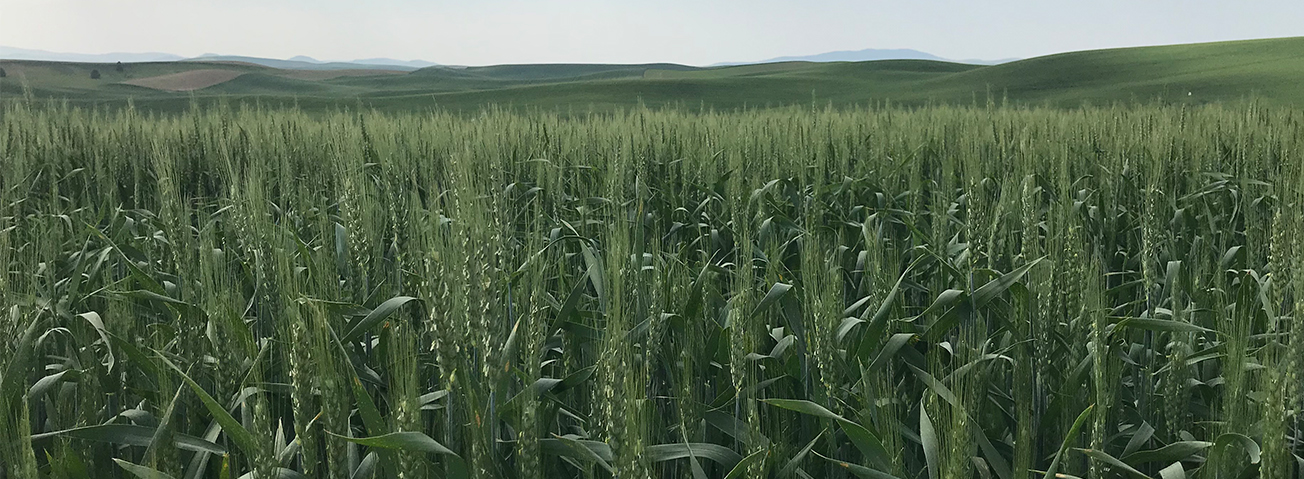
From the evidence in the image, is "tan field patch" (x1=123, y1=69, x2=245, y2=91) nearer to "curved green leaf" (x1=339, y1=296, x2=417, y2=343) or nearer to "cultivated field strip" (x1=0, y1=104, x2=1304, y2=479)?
"cultivated field strip" (x1=0, y1=104, x2=1304, y2=479)

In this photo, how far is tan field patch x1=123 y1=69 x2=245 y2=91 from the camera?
42500mm

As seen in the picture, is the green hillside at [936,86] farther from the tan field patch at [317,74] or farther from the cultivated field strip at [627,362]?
the cultivated field strip at [627,362]

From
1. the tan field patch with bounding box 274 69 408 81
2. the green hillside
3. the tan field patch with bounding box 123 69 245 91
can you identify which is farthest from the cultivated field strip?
the tan field patch with bounding box 274 69 408 81

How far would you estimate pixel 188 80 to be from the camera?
46.0m

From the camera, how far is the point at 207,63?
5256 cm

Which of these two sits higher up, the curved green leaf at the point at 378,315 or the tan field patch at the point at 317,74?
the tan field patch at the point at 317,74

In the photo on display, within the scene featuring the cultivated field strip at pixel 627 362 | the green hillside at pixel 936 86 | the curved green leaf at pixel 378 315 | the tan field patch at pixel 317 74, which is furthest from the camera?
the tan field patch at pixel 317 74

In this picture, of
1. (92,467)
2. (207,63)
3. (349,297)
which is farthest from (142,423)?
(207,63)

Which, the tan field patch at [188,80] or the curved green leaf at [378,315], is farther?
the tan field patch at [188,80]

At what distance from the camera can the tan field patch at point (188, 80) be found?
42.5 m

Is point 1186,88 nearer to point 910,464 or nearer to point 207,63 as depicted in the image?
point 910,464

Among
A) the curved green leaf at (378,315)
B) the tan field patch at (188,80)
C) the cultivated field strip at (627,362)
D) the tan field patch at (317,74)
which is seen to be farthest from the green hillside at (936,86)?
the curved green leaf at (378,315)

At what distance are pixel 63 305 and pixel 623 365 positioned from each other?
1815mm

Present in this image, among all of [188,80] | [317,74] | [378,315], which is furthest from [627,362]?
[317,74]
